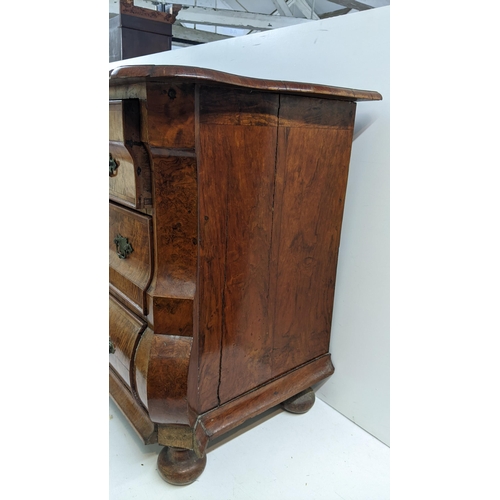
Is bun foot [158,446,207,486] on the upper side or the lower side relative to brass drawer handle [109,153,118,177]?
lower

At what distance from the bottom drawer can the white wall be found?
63cm

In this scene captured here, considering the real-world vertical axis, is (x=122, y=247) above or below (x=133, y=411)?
above

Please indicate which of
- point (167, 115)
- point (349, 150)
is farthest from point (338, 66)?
point (167, 115)

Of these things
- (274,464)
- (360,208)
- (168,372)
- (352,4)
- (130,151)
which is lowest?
(274,464)

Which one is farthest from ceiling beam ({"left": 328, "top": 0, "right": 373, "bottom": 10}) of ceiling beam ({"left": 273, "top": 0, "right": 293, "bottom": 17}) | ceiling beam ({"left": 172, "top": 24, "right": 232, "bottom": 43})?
ceiling beam ({"left": 172, "top": 24, "right": 232, "bottom": 43})

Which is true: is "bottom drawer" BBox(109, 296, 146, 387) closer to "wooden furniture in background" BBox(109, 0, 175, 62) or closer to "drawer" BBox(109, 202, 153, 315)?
"drawer" BBox(109, 202, 153, 315)

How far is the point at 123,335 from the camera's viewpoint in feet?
3.31

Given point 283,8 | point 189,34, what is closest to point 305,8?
point 283,8

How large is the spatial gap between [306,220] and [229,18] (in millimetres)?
2238

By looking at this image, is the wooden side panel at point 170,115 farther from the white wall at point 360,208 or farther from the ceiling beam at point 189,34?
the ceiling beam at point 189,34

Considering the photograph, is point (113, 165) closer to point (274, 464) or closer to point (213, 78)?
point (213, 78)

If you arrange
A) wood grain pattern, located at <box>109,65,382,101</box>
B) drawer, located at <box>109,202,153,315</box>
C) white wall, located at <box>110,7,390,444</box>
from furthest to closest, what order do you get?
white wall, located at <box>110,7,390,444</box> → drawer, located at <box>109,202,153,315</box> → wood grain pattern, located at <box>109,65,382,101</box>

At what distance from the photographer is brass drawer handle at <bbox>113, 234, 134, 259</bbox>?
0.99 metres

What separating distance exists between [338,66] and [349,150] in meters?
0.26
